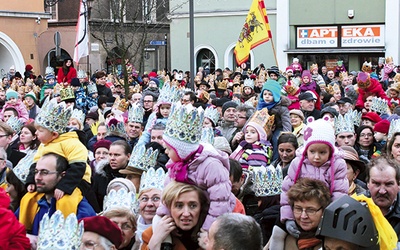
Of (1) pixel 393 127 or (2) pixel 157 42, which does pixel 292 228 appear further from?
(2) pixel 157 42

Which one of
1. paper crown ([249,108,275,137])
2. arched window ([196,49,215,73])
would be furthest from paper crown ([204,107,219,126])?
arched window ([196,49,215,73])

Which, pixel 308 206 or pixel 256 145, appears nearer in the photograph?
pixel 308 206

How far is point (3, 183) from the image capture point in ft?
21.6

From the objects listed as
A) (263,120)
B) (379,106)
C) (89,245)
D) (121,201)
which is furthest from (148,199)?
(379,106)

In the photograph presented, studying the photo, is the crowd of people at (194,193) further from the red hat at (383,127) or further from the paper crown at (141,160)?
the red hat at (383,127)

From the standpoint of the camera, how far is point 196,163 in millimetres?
5039

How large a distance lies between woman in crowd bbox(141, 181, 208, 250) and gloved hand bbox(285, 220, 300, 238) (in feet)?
2.26

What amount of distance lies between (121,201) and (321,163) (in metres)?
1.51

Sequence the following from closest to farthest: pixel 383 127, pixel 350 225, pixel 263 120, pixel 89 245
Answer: pixel 350 225
pixel 89 245
pixel 263 120
pixel 383 127

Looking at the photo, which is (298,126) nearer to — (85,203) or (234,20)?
(85,203)

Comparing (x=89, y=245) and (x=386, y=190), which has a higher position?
(x=386, y=190)

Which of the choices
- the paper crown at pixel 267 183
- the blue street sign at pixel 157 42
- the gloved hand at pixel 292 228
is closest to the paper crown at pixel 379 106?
the paper crown at pixel 267 183

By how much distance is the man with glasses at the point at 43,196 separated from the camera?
18.8ft

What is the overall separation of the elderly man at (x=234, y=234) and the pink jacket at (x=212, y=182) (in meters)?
0.68
